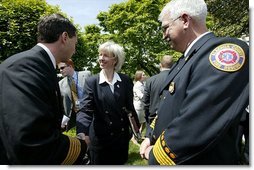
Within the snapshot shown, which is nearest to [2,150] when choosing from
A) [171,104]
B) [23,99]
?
[23,99]

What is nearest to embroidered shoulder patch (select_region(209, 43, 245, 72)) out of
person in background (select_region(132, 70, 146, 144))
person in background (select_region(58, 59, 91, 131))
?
person in background (select_region(58, 59, 91, 131))

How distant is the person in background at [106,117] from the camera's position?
2.56 metres

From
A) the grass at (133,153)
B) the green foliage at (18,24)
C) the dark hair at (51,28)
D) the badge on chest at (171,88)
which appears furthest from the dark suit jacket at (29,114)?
the green foliage at (18,24)

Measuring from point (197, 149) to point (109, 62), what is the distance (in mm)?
1630

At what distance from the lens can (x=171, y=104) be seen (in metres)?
1.46

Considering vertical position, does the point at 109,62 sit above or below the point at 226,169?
above

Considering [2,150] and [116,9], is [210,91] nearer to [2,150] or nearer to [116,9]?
[2,150]

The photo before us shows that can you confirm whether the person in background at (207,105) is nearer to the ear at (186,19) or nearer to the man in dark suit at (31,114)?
the ear at (186,19)

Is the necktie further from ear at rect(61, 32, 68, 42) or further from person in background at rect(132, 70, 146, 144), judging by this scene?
person in background at rect(132, 70, 146, 144)

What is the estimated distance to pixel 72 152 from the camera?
1.59 m

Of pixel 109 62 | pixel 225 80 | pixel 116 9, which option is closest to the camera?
pixel 225 80

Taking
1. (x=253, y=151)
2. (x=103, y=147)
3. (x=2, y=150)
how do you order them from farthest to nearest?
(x=103, y=147)
(x=253, y=151)
(x=2, y=150)

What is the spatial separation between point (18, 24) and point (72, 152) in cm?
438

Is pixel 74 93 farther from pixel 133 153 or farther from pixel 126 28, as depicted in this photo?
pixel 126 28
